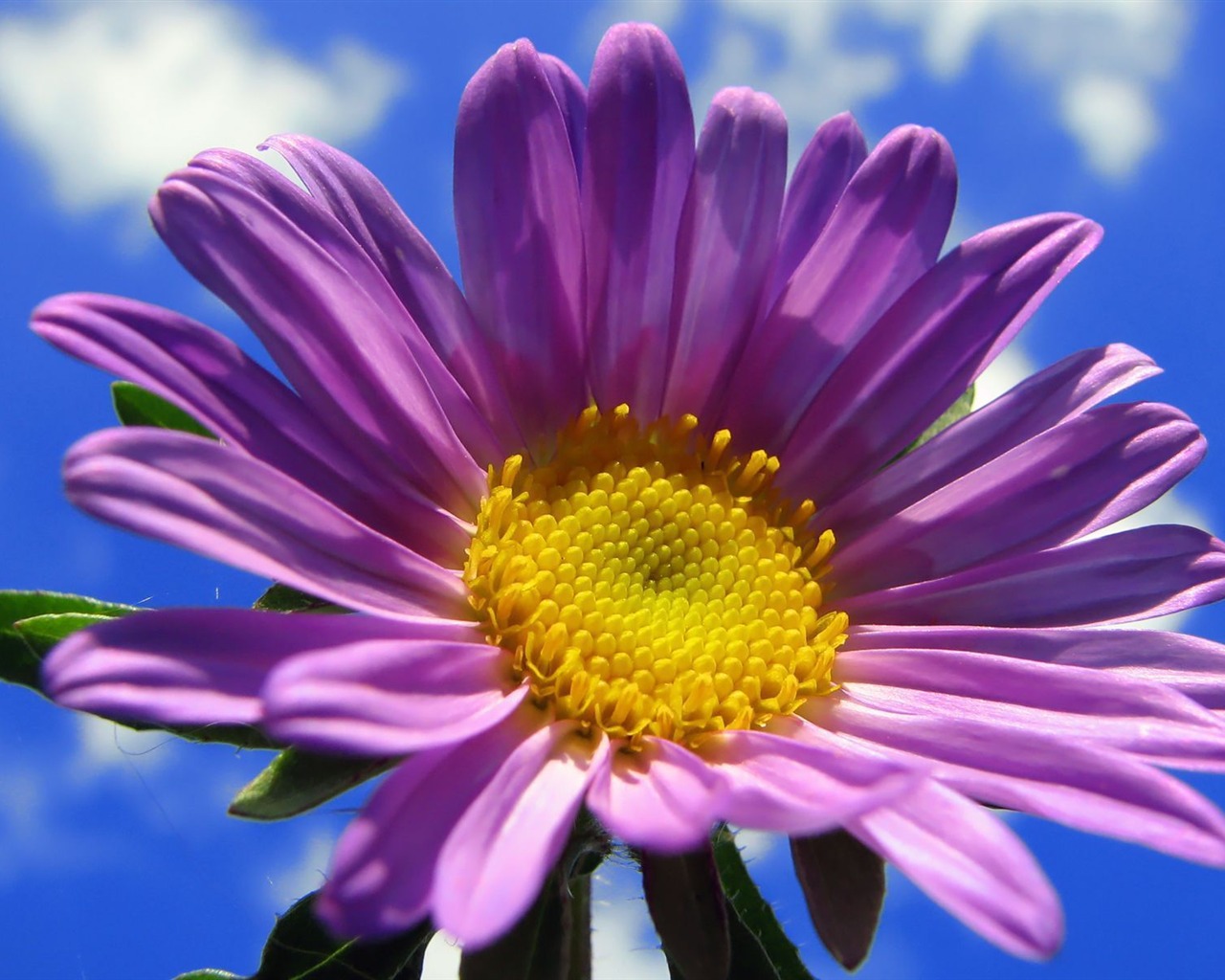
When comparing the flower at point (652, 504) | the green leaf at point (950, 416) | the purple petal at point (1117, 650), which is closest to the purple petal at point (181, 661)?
the flower at point (652, 504)

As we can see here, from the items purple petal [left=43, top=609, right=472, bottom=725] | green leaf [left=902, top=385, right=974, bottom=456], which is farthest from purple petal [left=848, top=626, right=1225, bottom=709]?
purple petal [left=43, top=609, right=472, bottom=725]

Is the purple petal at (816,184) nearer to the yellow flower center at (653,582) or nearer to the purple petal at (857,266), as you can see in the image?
the purple petal at (857,266)

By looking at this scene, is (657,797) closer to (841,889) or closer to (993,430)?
(841,889)

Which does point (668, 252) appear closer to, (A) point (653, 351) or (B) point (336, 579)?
(A) point (653, 351)

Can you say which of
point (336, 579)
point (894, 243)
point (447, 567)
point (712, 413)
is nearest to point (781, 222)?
point (894, 243)

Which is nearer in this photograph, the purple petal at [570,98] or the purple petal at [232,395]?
the purple petal at [232,395]

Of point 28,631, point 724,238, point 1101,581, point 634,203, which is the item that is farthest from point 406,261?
point 1101,581
